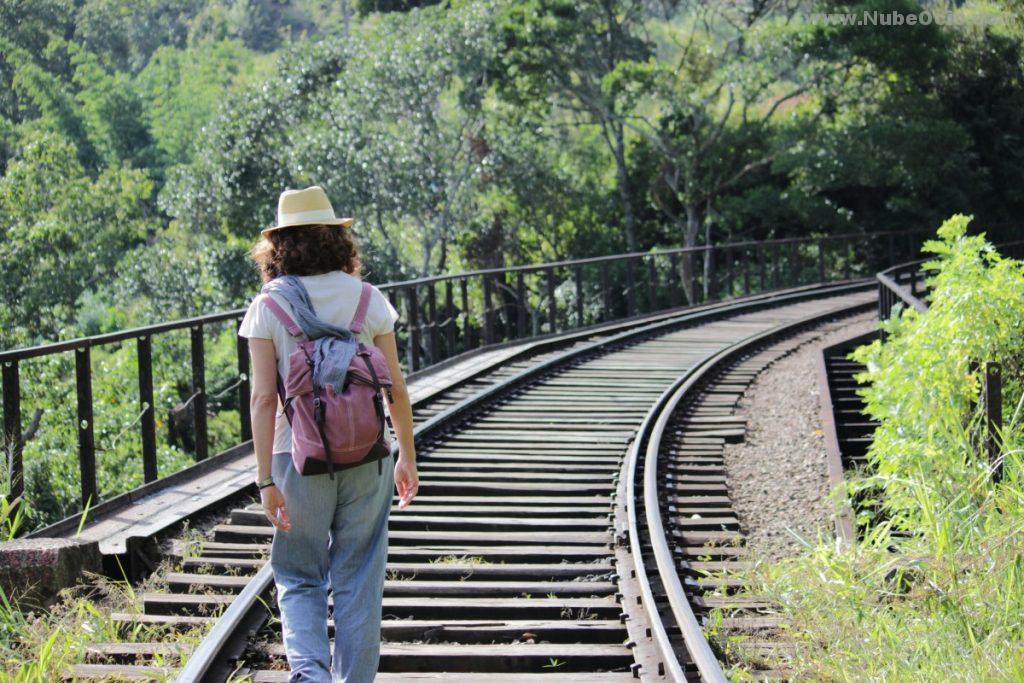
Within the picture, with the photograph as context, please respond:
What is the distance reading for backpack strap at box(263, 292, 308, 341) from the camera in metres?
3.59

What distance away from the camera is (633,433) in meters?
9.74

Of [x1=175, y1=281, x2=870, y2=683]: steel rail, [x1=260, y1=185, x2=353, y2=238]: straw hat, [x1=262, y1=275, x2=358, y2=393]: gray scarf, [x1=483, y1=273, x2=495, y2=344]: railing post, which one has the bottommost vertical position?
[x1=175, y1=281, x2=870, y2=683]: steel rail

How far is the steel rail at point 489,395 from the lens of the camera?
4.36 metres

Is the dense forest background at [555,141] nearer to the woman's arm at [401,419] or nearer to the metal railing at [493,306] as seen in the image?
the metal railing at [493,306]

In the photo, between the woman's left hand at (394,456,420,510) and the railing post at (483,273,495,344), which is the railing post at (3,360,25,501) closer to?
the woman's left hand at (394,456,420,510)

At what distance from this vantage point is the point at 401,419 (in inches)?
154

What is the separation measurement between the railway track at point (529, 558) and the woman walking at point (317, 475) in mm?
611

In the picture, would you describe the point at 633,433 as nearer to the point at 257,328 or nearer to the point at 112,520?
the point at 112,520

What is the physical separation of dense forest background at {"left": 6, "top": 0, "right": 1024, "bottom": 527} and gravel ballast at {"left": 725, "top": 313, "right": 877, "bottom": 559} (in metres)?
15.2

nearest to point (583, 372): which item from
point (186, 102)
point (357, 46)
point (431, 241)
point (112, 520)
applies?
point (112, 520)

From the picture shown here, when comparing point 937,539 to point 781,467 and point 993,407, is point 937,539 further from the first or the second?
point 781,467

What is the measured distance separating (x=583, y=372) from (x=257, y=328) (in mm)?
9947

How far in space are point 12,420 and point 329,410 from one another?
12.3 feet

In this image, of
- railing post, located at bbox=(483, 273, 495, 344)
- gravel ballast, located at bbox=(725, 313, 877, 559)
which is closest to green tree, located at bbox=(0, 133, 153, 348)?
railing post, located at bbox=(483, 273, 495, 344)
